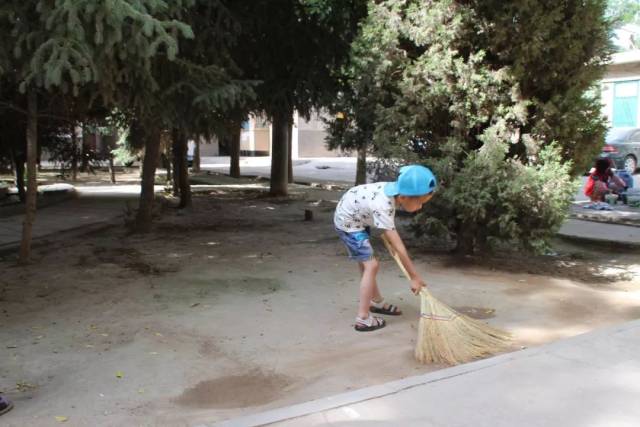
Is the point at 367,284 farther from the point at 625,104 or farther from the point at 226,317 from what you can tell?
the point at 625,104

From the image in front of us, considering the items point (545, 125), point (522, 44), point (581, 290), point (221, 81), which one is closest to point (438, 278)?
point (581, 290)

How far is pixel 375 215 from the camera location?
16.5 feet

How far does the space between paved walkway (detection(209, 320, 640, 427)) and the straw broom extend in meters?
0.28

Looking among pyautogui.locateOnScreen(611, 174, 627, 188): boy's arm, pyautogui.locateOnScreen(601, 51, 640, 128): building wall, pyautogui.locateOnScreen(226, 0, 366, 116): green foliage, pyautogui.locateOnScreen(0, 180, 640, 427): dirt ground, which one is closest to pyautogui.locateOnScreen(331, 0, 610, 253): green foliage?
pyautogui.locateOnScreen(0, 180, 640, 427): dirt ground

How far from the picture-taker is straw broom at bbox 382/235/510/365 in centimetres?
459

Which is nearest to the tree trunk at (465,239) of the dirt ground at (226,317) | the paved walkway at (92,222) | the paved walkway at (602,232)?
the dirt ground at (226,317)

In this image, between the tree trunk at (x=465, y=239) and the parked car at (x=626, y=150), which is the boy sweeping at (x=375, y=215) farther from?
the parked car at (x=626, y=150)

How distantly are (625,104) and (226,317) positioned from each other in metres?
28.9

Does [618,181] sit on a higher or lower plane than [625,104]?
lower

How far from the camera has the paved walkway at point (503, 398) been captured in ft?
11.4

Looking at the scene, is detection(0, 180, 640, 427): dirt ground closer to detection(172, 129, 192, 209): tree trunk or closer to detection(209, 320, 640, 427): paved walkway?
detection(209, 320, 640, 427): paved walkway

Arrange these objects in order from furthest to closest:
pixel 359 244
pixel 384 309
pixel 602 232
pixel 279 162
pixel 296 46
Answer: pixel 279 162 < pixel 602 232 < pixel 296 46 < pixel 384 309 < pixel 359 244

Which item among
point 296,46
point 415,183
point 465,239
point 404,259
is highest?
point 296,46

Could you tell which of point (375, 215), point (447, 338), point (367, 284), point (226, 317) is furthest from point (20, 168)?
point (447, 338)
